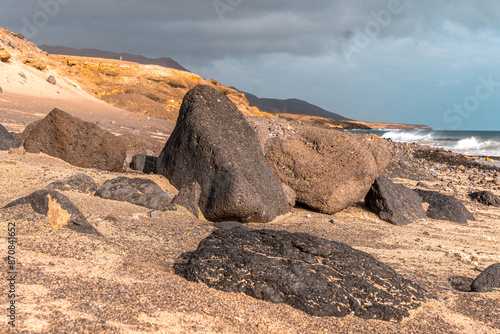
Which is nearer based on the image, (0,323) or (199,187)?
(0,323)

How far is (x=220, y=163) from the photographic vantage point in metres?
5.38

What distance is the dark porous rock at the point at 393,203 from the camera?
6.65 metres

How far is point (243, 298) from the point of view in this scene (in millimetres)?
2871

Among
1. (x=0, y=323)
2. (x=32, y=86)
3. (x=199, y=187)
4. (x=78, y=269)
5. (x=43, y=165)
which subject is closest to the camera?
(x=0, y=323)

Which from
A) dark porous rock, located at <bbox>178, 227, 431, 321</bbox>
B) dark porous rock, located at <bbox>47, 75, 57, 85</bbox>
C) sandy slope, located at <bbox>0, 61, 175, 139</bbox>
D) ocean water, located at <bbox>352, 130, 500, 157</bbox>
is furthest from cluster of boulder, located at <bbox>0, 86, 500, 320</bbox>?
ocean water, located at <bbox>352, 130, 500, 157</bbox>

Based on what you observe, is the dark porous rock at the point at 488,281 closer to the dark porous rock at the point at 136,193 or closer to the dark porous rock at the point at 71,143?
the dark porous rock at the point at 136,193

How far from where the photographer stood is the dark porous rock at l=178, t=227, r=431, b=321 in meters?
2.87

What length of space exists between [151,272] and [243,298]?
2.62 ft

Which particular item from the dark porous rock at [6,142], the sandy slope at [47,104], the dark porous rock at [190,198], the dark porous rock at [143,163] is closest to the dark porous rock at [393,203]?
the dark porous rock at [190,198]

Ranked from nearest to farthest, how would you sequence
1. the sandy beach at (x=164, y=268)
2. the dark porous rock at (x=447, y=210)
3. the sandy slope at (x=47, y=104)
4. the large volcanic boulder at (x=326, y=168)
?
the sandy beach at (x=164, y=268) < the large volcanic boulder at (x=326, y=168) < the dark porous rock at (x=447, y=210) < the sandy slope at (x=47, y=104)

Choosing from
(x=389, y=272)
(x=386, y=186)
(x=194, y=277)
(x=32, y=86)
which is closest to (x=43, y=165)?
(x=194, y=277)

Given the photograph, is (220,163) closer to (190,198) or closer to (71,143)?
(190,198)

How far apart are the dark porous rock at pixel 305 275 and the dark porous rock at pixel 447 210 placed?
434 centimetres

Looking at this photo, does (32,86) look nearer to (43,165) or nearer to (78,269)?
(43,165)
